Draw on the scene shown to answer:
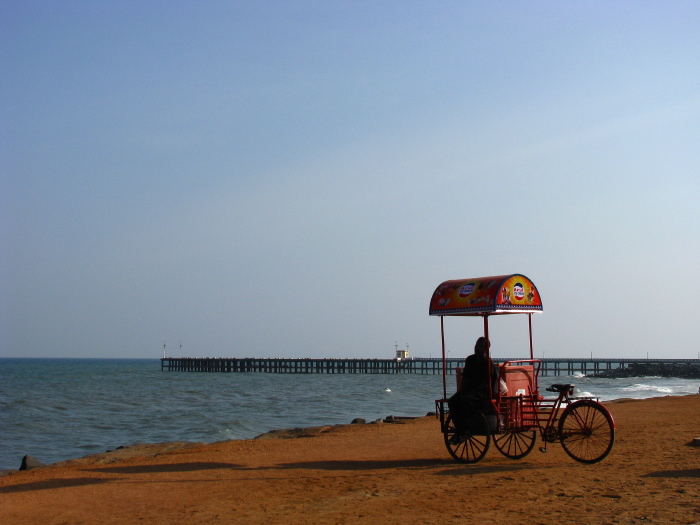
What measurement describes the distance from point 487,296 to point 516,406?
1.54 meters

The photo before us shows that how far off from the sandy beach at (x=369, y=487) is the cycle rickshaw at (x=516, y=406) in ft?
0.92

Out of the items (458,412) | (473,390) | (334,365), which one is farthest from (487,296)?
(334,365)

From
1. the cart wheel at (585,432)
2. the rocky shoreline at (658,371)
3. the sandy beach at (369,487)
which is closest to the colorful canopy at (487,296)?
the cart wheel at (585,432)

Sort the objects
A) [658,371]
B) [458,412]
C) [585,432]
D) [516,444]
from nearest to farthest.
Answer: [585,432], [458,412], [516,444], [658,371]

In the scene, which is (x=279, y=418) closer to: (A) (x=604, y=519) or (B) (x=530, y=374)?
(B) (x=530, y=374)

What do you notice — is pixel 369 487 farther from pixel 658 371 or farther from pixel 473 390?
pixel 658 371

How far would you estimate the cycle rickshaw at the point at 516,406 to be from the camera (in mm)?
9000

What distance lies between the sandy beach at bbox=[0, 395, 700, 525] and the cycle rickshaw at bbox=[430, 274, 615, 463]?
28cm

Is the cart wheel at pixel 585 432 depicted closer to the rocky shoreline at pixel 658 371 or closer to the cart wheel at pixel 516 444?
the cart wheel at pixel 516 444

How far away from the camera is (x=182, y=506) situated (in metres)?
7.52

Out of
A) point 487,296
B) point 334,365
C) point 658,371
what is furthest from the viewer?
point 334,365

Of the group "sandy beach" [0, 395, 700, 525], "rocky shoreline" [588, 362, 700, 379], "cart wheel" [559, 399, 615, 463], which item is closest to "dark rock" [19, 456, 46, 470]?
"sandy beach" [0, 395, 700, 525]

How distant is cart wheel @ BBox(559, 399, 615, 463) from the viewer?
29.1ft

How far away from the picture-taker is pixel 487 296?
9594mm
